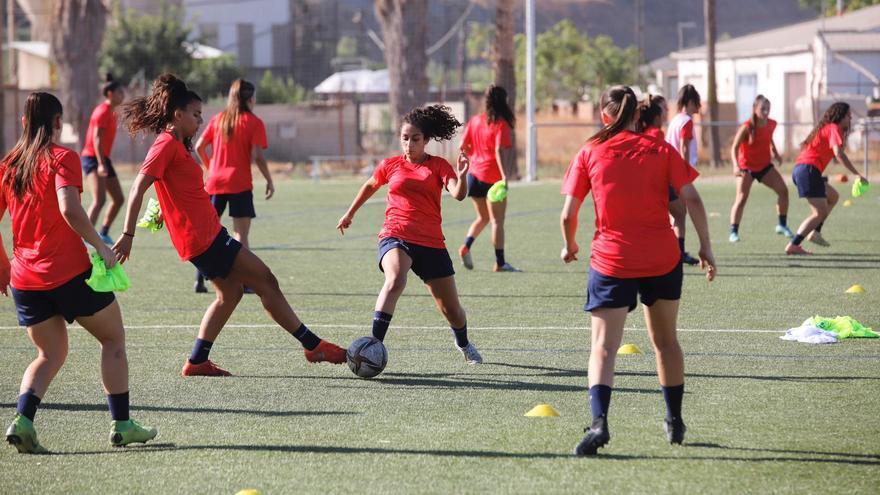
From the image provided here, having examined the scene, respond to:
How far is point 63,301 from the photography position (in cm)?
649

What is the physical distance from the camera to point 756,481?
5934 mm

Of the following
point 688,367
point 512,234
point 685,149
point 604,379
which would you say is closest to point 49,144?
point 604,379

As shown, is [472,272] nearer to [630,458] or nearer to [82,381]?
[82,381]

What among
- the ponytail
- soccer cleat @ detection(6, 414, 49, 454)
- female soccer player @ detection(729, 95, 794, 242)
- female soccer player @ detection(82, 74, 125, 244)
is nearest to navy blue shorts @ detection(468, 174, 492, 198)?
female soccer player @ detection(729, 95, 794, 242)

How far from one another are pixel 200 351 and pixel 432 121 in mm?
2130

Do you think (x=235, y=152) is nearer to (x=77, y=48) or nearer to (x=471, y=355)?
(x=471, y=355)

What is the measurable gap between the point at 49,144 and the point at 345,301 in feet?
19.6

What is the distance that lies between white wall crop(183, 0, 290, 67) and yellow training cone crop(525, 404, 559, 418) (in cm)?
Answer: 7370

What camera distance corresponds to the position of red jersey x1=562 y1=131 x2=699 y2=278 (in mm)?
6391

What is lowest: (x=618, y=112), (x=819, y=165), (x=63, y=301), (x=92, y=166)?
(x=63, y=301)

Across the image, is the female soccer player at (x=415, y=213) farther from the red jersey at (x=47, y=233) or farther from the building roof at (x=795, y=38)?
the building roof at (x=795, y=38)

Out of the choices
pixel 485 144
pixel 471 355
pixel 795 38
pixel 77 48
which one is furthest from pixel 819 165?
pixel 795 38

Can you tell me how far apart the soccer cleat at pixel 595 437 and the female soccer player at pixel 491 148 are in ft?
26.1

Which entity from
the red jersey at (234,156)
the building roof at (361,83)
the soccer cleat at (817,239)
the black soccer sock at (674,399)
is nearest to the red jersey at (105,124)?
the red jersey at (234,156)
